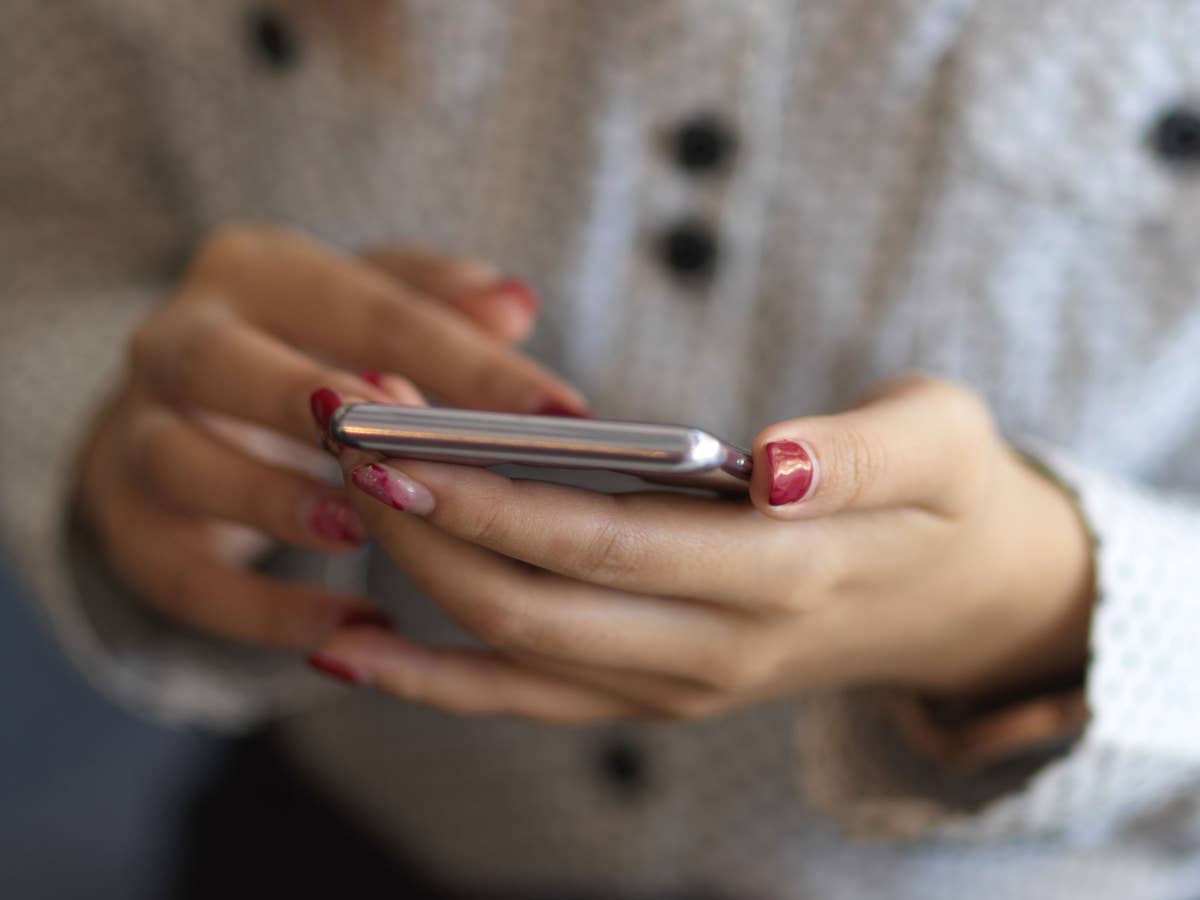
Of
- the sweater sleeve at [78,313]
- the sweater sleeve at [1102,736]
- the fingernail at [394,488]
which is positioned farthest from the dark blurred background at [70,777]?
the fingernail at [394,488]

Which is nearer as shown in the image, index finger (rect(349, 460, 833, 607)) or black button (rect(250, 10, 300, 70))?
index finger (rect(349, 460, 833, 607))

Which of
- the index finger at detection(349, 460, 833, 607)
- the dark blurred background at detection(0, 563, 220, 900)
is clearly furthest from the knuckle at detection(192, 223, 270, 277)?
the dark blurred background at detection(0, 563, 220, 900)

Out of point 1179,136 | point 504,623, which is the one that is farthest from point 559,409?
point 1179,136

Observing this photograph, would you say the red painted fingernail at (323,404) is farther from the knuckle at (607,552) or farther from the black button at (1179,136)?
the black button at (1179,136)

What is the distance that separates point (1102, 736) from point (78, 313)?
63cm

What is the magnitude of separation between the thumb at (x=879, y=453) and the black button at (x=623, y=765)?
0.36m

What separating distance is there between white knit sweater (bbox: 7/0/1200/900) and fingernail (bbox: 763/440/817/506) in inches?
8.1

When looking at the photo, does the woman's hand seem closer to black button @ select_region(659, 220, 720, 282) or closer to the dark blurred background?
black button @ select_region(659, 220, 720, 282)

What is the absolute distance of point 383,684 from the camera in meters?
0.40

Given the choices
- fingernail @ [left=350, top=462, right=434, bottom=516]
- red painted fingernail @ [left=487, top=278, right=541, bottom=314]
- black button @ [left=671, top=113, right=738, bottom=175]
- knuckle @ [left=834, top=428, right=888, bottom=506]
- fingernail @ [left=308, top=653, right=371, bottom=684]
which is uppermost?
black button @ [left=671, top=113, right=738, bottom=175]

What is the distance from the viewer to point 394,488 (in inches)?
10.7

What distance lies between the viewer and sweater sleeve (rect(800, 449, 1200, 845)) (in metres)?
0.41

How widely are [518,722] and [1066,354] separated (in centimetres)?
41

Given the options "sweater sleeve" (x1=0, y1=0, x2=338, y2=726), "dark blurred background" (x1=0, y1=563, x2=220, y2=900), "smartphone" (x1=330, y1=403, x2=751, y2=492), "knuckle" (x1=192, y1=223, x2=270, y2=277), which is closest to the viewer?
"smartphone" (x1=330, y1=403, x2=751, y2=492)
